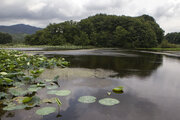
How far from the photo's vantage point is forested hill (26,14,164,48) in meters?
45.5

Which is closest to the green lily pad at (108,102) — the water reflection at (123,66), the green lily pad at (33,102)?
the green lily pad at (33,102)

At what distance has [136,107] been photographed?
3.44 m

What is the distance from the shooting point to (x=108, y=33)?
54344 millimetres

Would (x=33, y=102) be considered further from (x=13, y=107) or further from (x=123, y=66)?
(x=123, y=66)

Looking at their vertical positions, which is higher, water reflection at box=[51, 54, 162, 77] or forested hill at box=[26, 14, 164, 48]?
forested hill at box=[26, 14, 164, 48]

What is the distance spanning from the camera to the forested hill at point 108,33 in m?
45.5

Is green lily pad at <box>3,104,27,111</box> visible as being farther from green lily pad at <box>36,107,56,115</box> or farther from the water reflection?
the water reflection

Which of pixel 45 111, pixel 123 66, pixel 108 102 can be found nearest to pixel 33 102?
pixel 45 111

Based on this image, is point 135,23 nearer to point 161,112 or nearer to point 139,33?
point 139,33

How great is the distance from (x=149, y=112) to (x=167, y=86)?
7.91 ft

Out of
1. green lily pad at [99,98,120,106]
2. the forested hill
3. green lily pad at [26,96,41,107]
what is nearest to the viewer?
green lily pad at [26,96,41,107]

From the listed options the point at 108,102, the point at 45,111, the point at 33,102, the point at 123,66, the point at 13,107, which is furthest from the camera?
the point at 123,66

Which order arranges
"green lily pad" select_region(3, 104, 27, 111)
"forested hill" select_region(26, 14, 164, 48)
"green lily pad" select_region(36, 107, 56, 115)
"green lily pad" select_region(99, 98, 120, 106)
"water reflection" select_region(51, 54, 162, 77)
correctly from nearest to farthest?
"green lily pad" select_region(36, 107, 56, 115) → "green lily pad" select_region(3, 104, 27, 111) → "green lily pad" select_region(99, 98, 120, 106) → "water reflection" select_region(51, 54, 162, 77) → "forested hill" select_region(26, 14, 164, 48)

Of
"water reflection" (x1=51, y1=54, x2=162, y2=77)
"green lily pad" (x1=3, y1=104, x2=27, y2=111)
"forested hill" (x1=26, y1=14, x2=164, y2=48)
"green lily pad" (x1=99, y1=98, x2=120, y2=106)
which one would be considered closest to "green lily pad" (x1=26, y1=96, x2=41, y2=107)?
"green lily pad" (x1=3, y1=104, x2=27, y2=111)
